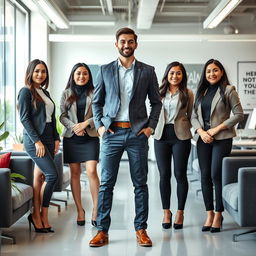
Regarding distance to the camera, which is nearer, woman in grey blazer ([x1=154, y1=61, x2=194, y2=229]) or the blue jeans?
the blue jeans

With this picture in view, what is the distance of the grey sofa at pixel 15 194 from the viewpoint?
3.38 meters

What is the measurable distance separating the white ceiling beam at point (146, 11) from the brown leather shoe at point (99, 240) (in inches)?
178

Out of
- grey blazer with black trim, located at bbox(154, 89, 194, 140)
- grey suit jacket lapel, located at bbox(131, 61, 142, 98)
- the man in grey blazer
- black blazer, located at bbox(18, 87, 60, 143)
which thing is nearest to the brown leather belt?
the man in grey blazer

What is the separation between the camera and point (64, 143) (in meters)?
4.18

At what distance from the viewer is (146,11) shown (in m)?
7.72

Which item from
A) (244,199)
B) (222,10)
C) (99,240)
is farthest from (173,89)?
(222,10)

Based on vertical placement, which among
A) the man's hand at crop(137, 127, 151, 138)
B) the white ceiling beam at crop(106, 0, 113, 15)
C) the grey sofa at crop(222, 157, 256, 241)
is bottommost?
the grey sofa at crop(222, 157, 256, 241)

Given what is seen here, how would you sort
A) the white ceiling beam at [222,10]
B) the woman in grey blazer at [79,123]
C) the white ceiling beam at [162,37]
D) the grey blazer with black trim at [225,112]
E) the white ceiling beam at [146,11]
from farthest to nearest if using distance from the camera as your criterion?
1. the white ceiling beam at [162,37]
2. the white ceiling beam at [146,11]
3. the white ceiling beam at [222,10]
4. the woman in grey blazer at [79,123]
5. the grey blazer with black trim at [225,112]

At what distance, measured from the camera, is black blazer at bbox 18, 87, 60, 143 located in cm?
377

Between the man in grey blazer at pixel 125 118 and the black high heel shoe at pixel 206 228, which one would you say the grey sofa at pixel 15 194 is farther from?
the black high heel shoe at pixel 206 228

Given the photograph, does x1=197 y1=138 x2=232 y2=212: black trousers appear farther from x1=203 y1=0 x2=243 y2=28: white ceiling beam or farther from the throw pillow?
x1=203 y1=0 x2=243 y2=28: white ceiling beam

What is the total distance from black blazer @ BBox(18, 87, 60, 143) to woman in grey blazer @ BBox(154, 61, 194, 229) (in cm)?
99

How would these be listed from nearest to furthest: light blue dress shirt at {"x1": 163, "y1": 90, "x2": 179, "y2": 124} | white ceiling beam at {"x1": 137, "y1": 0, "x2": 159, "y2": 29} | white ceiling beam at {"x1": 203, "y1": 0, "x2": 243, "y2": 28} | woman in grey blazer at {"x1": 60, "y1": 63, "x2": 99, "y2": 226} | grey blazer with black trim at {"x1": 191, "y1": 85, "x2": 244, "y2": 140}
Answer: grey blazer with black trim at {"x1": 191, "y1": 85, "x2": 244, "y2": 140} < light blue dress shirt at {"x1": 163, "y1": 90, "x2": 179, "y2": 124} < woman in grey blazer at {"x1": 60, "y1": 63, "x2": 99, "y2": 226} < white ceiling beam at {"x1": 203, "y1": 0, "x2": 243, "y2": 28} < white ceiling beam at {"x1": 137, "y1": 0, "x2": 159, "y2": 29}

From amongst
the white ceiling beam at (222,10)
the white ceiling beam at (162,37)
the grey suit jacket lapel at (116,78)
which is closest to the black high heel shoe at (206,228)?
the grey suit jacket lapel at (116,78)
